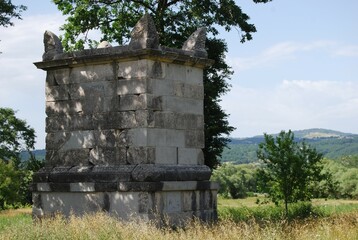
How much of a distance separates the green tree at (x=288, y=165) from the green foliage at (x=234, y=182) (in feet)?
101

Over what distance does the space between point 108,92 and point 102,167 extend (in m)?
1.47

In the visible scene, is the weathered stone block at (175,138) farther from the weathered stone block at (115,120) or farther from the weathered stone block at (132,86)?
the weathered stone block at (132,86)

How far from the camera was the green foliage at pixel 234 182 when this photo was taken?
182ft

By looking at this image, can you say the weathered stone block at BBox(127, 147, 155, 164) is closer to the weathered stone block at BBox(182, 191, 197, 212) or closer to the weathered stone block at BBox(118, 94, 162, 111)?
the weathered stone block at BBox(118, 94, 162, 111)

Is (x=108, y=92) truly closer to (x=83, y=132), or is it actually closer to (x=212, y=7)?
(x=83, y=132)

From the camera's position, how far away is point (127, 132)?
1264cm

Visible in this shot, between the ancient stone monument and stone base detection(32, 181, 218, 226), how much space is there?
2 centimetres

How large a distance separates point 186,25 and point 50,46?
13639mm

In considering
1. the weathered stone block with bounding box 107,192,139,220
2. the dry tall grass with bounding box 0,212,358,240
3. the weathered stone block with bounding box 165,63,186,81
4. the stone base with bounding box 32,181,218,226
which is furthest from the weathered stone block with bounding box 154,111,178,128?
the dry tall grass with bounding box 0,212,358,240

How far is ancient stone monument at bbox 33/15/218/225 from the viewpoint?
1244 cm

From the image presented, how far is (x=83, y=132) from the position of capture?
13.3 meters

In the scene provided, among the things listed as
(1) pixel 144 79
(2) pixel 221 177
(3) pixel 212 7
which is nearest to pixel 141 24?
(1) pixel 144 79

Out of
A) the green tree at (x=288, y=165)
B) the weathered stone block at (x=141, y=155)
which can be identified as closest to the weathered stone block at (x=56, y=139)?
the weathered stone block at (x=141, y=155)

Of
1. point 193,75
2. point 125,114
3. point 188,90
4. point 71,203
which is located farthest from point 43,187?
point 193,75
